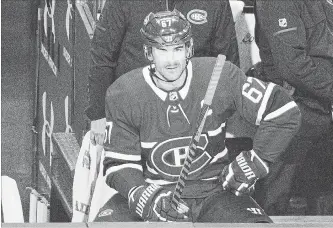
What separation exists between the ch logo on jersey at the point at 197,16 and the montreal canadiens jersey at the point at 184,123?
53cm

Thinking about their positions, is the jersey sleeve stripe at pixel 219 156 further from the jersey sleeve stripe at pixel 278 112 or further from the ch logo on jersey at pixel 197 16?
the ch logo on jersey at pixel 197 16

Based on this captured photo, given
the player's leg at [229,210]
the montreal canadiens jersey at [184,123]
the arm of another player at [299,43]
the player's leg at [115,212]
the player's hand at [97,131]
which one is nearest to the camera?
the player's leg at [229,210]

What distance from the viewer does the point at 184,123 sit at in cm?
473

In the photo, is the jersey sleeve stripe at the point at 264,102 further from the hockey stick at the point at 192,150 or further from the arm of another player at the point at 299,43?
the arm of another player at the point at 299,43

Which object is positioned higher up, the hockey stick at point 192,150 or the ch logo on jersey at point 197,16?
the ch logo on jersey at point 197,16

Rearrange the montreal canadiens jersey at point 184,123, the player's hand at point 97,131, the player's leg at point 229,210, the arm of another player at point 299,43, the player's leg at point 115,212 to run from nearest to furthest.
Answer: the player's leg at point 229,210 < the player's leg at point 115,212 < the montreal canadiens jersey at point 184,123 < the arm of another player at point 299,43 < the player's hand at point 97,131

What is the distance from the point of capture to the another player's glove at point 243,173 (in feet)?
15.1

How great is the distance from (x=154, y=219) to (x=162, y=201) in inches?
3.1

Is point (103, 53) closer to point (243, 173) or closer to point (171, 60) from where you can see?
point (171, 60)

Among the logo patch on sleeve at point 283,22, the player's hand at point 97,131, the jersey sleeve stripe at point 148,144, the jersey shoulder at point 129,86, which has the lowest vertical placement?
the player's hand at point 97,131

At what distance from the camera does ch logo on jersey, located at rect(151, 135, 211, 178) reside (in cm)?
471

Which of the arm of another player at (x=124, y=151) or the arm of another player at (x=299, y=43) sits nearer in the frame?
the arm of another player at (x=124, y=151)

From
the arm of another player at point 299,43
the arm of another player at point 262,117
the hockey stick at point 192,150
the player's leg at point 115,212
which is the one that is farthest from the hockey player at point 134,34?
the hockey stick at point 192,150

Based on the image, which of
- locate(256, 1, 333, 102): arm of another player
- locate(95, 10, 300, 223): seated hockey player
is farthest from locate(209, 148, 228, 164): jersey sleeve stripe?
locate(256, 1, 333, 102): arm of another player
